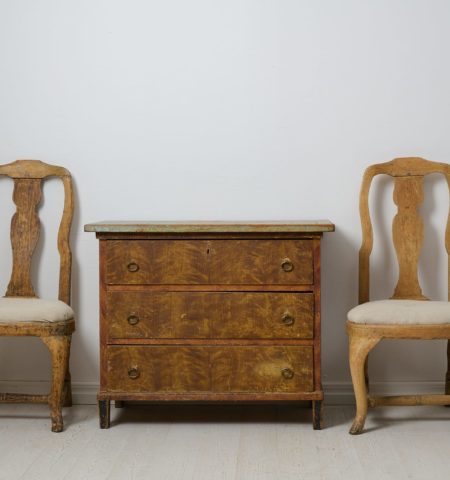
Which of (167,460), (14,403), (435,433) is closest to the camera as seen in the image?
(167,460)

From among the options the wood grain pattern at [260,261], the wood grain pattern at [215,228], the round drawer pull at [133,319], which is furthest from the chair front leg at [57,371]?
the wood grain pattern at [260,261]

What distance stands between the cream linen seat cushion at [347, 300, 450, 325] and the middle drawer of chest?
0.73 ft

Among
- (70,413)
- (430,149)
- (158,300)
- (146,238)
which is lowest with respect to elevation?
(70,413)

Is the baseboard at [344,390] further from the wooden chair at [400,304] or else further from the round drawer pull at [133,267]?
the round drawer pull at [133,267]

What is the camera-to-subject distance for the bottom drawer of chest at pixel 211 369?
352 cm

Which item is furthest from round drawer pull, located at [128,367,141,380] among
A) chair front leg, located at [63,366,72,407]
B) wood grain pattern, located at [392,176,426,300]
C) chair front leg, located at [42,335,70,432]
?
wood grain pattern, located at [392,176,426,300]

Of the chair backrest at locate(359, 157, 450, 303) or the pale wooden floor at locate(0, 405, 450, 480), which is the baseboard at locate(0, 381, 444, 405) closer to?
the pale wooden floor at locate(0, 405, 450, 480)

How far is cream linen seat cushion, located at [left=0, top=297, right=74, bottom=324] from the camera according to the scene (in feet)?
11.4

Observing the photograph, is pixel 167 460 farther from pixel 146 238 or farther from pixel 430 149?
pixel 430 149

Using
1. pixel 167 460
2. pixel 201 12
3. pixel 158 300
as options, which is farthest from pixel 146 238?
pixel 201 12

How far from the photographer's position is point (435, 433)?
350 cm

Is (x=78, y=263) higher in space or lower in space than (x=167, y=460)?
higher

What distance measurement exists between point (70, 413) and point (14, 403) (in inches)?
10.5

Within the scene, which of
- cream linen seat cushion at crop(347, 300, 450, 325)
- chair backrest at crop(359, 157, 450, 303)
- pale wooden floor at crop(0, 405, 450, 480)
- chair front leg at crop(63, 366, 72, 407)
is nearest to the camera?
pale wooden floor at crop(0, 405, 450, 480)
